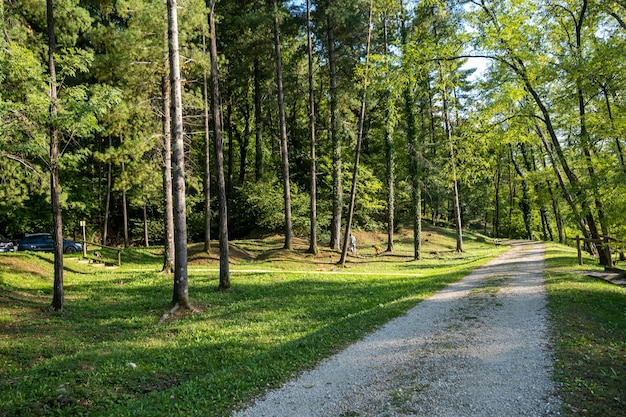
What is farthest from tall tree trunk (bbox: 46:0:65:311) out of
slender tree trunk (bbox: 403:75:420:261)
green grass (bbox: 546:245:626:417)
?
slender tree trunk (bbox: 403:75:420:261)

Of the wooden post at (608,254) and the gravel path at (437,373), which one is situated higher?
the wooden post at (608,254)

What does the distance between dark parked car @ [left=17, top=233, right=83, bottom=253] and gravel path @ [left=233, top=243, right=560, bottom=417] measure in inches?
966

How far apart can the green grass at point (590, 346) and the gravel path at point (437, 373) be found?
0.20m

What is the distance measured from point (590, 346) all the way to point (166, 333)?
7265 mm

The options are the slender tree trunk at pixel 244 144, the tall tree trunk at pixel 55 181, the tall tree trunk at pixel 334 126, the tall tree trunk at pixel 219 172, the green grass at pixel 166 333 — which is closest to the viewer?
the green grass at pixel 166 333

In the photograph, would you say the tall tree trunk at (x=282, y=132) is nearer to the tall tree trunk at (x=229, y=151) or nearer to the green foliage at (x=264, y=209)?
the green foliage at (x=264, y=209)

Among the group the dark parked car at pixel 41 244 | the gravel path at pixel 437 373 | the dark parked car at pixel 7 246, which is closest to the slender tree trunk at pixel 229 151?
the dark parked car at pixel 41 244

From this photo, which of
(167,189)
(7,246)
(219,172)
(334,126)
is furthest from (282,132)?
(7,246)

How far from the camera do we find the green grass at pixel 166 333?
467 cm

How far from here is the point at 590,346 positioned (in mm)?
5508

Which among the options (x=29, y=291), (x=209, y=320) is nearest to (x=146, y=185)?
(x=29, y=291)

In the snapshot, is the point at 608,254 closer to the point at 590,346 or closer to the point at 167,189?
the point at 590,346

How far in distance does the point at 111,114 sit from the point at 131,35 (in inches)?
129

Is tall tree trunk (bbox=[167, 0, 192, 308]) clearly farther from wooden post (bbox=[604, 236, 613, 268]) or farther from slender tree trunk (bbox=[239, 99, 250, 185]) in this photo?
slender tree trunk (bbox=[239, 99, 250, 185])
